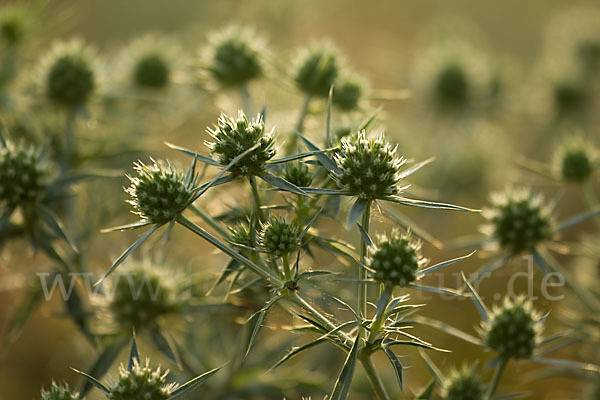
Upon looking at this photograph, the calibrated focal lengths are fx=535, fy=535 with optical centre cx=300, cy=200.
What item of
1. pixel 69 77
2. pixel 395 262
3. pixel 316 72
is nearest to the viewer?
pixel 395 262

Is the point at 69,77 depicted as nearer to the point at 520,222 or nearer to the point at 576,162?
the point at 520,222

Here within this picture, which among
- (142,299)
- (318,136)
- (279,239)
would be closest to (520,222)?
(318,136)

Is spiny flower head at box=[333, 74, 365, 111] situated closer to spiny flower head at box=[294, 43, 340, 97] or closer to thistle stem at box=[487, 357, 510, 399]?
spiny flower head at box=[294, 43, 340, 97]

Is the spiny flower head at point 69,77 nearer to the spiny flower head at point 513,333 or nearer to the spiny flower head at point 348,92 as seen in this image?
the spiny flower head at point 348,92

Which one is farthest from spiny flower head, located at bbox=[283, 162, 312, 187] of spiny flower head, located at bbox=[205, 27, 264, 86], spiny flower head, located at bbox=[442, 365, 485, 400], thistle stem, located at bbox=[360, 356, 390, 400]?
spiny flower head, located at bbox=[205, 27, 264, 86]

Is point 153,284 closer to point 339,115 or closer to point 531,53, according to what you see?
point 339,115

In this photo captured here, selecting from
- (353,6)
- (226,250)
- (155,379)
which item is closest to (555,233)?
(226,250)
